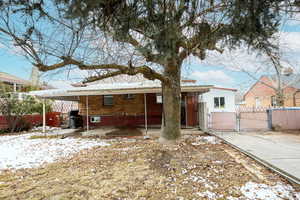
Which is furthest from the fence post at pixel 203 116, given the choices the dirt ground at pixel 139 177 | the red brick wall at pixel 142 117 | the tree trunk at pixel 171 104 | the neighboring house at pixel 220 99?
the neighboring house at pixel 220 99

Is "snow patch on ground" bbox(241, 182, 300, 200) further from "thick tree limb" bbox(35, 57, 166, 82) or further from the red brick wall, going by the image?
the red brick wall

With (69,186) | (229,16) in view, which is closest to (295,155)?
(229,16)

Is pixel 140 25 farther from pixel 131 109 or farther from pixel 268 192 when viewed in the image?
pixel 131 109

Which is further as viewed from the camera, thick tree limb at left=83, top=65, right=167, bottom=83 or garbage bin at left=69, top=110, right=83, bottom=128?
garbage bin at left=69, top=110, right=83, bottom=128

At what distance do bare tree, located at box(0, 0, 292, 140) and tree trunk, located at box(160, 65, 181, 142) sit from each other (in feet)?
7.05

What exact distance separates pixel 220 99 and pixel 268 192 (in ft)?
51.7

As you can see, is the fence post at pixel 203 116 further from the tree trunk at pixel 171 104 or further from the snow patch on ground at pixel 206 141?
the tree trunk at pixel 171 104

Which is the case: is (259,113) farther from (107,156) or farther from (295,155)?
(107,156)

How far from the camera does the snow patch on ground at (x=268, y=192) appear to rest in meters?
2.86

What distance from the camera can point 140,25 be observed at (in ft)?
8.37

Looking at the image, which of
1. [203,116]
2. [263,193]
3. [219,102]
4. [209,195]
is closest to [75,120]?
[203,116]

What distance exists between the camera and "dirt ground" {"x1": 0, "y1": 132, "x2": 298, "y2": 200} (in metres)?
3.12

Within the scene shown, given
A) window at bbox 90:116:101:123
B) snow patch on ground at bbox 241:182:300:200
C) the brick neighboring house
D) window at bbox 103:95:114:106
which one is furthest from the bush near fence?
the brick neighboring house

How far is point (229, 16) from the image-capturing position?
7.53 feet
